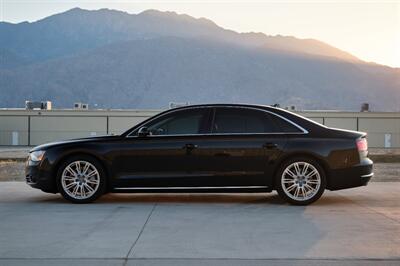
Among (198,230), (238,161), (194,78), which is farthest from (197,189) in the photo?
(194,78)

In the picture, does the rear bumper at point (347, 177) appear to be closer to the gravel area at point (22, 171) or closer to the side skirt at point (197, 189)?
the side skirt at point (197, 189)

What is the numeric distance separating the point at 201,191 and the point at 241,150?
891 millimetres

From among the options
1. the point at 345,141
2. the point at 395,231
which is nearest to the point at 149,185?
the point at 345,141

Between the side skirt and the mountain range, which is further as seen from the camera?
the mountain range

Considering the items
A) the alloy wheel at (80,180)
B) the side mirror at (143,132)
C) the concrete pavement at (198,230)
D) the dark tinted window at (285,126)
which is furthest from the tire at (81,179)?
the dark tinted window at (285,126)

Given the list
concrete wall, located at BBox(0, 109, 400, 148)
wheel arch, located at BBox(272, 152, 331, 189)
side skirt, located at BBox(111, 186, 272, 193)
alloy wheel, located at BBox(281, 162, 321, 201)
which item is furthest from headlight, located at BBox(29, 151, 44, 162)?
concrete wall, located at BBox(0, 109, 400, 148)

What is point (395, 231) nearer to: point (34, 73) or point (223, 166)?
point (223, 166)

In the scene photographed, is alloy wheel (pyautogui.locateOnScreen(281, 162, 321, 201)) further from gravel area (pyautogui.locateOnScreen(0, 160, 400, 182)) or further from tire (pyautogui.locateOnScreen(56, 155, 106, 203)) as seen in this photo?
gravel area (pyautogui.locateOnScreen(0, 160, 400, 182))

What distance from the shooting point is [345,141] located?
996 cm

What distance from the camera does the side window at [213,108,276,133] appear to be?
33.0 feet

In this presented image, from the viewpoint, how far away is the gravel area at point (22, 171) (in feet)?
48.2

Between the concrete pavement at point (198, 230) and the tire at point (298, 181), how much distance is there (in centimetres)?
20

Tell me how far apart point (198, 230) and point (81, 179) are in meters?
2.90

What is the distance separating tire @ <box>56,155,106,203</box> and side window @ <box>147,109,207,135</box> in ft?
3.51
